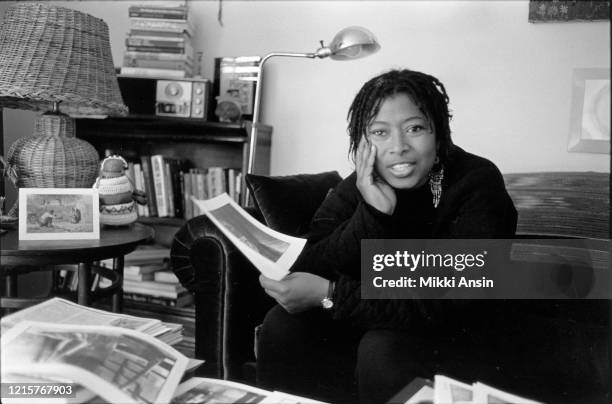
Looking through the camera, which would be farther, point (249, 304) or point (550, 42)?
point (550, 42)

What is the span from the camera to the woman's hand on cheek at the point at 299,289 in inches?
37.6

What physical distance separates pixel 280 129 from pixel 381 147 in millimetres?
1008

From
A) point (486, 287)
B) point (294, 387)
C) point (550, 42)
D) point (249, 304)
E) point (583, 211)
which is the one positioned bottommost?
point (294, 387)

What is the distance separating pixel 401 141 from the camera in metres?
0.96

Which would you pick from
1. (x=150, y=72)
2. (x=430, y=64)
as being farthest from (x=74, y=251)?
(x=430, y=64)

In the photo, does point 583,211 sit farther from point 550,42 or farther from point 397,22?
point 397,22

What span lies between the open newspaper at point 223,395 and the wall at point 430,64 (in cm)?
127

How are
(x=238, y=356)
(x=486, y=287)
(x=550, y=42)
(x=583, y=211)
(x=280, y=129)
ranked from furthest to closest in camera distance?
(x=280, y=129)
(x=550, y=42)
(x=583, y=211)
(x=238, y=356)
(x=486, y=287)

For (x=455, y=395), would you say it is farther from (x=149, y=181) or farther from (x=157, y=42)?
(x=157, y=42)

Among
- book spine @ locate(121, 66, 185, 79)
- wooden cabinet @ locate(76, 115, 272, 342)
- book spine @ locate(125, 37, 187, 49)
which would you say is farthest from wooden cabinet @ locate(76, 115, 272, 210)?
book spine @ locate(125, 37, 187, 49)

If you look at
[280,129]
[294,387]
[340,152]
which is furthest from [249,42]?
[294,387]

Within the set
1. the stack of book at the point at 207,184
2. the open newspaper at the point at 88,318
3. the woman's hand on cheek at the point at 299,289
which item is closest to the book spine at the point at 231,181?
the stack of book at the point at 207,184

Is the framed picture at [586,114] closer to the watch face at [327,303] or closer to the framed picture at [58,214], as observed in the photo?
the watch face at [327,303]

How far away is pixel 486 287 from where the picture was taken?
0.94 m
